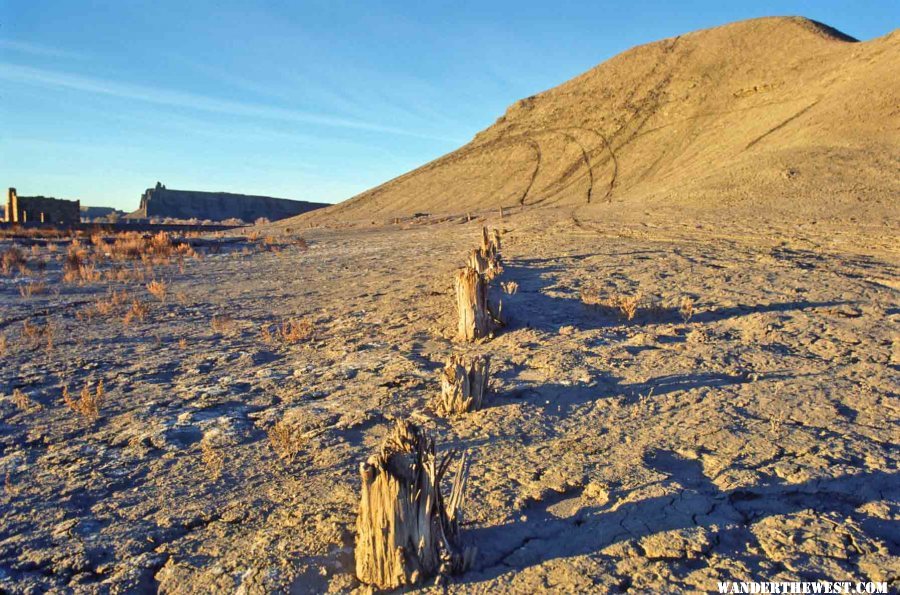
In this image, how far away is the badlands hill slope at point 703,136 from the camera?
18.9 metres

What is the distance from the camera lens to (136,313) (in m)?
8.06

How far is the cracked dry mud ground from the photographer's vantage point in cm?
279

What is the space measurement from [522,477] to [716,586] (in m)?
1.20

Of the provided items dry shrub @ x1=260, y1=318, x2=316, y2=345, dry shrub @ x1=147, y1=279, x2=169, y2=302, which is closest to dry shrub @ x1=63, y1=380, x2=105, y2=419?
dry shrub @ x1=260, y1=318, x2=316, y2=345

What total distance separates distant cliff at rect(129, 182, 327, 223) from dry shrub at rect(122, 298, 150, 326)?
47975mm

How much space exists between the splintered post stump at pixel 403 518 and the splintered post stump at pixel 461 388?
1.74 metres

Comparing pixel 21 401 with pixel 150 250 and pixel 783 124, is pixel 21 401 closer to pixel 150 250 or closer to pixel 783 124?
pixel 150 250

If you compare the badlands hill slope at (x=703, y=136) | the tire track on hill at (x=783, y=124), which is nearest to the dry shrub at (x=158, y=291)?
the badlands hill slope at (x=703, y=136)

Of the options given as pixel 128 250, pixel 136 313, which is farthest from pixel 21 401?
pixel 128 250

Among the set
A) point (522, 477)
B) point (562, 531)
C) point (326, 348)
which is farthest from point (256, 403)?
point (562, 531)

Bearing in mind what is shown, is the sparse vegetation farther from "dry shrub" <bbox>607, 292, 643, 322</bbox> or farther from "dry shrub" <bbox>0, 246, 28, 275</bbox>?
"dry shrub" <bbox>0, 246, 28, 275</bbox>

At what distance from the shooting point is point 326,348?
643cm

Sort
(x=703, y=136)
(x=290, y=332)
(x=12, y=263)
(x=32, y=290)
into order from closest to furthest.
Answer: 1. (x=290, y=332)
2. (x=32, y=290)
3. (x=12, y=263)
4. (x=703, y=136)

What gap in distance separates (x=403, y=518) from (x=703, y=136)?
3441 cm
